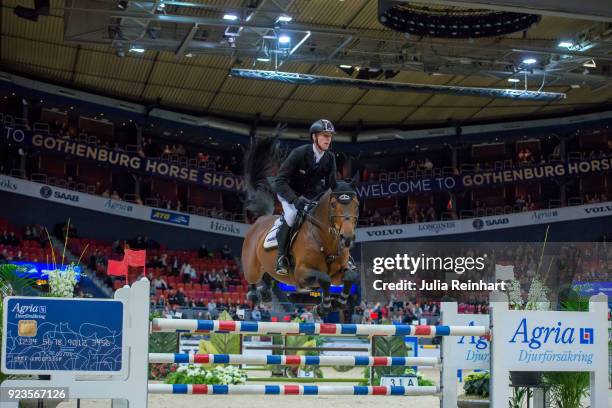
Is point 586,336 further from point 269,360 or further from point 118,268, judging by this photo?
point 118,268

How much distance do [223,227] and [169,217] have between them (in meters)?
2.00

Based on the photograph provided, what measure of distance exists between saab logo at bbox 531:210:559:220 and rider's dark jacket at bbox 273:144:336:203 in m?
26.0

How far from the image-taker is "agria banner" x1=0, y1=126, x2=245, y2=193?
88.3 feet

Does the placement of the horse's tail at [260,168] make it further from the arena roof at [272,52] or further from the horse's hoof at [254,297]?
the arena roof at [272,52]

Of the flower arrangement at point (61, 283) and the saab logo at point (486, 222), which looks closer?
the flower arrangement at point (61, 283)

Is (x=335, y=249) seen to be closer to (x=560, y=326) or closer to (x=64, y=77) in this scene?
(x=560, y=326)

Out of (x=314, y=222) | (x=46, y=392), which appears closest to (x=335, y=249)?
(x=314, y=222)

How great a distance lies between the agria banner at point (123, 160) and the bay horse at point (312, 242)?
804 inches

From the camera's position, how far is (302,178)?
715 cm

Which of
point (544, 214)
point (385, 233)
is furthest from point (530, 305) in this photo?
point (544, 214)

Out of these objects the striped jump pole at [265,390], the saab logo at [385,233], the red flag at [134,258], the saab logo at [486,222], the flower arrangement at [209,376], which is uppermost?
the saab logo at [486,222]

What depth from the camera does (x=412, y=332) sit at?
6.20 metres

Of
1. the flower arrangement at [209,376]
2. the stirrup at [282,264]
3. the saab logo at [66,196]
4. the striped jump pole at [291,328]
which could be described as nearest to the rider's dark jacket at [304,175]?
the stirrup at [282,264]

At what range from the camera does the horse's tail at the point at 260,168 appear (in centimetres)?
800
